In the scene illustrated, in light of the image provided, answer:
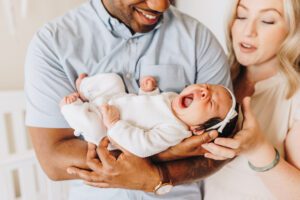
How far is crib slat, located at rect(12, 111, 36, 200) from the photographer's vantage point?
2.03m

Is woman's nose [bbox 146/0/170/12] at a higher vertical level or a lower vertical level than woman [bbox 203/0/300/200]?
higher

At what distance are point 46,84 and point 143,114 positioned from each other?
342 millimetres

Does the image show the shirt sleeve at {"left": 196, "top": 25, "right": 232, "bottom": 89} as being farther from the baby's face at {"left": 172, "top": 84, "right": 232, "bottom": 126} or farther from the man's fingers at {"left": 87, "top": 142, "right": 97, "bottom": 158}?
the man's fingers at {"left": 87, "top": 142, "right": 97, "bottom": 158}

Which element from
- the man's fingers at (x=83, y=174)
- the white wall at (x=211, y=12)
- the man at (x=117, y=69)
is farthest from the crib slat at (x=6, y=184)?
the white wall at (x=211, y=12)

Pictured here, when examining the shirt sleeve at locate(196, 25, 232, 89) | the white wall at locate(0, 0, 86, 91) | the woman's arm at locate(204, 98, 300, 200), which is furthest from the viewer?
the white wall at locate(0, 0, 86, 91)

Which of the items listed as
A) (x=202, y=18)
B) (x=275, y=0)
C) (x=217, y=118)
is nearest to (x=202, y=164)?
(x=217, y=118)

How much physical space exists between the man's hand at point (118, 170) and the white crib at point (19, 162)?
3.63 feet

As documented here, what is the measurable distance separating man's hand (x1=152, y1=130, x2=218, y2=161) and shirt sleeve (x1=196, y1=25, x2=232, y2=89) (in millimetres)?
249

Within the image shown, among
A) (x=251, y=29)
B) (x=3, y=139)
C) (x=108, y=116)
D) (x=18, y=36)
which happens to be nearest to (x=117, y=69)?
(x=108, y=116)

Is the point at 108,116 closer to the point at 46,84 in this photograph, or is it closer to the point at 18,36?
the point at 46,84

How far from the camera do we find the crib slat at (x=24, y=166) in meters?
2.03

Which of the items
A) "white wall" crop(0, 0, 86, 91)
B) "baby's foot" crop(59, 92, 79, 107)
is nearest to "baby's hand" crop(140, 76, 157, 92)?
"baby's foot" crop(59, 92, 79, 107)

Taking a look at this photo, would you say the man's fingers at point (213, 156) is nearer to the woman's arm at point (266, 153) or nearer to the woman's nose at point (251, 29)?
the woman's arm at point (266, 153)

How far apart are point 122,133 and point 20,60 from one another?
159 cm
